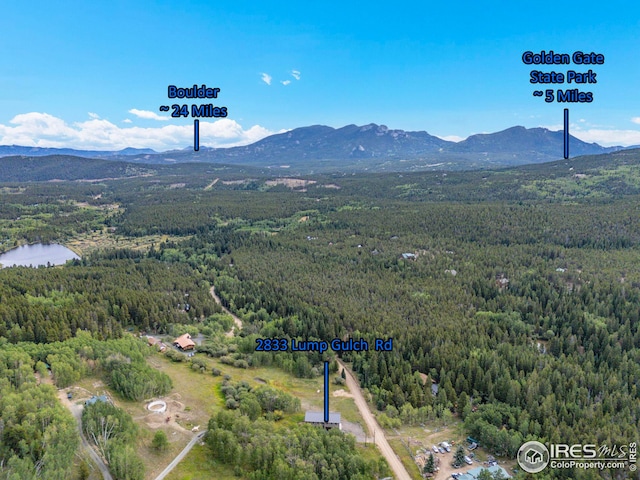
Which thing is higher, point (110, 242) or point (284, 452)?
point (110, 242)

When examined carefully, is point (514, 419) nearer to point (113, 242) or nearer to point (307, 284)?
point (307, 284)

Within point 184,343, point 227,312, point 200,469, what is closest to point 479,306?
point 227,312

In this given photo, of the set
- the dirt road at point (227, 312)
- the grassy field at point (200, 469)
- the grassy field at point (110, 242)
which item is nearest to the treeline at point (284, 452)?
the grassy field at point (200, 469)

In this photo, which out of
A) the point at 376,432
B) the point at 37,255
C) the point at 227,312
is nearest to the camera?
the point at 376,432

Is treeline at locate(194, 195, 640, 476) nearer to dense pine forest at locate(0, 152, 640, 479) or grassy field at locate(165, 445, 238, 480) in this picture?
dense pine forest at locate(0, 152, 640, 479)

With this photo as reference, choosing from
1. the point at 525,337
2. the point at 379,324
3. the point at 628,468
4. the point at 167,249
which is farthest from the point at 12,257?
the point at 628,468

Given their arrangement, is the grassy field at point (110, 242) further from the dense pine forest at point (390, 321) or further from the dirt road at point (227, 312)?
the dirt road at point (227, 312)

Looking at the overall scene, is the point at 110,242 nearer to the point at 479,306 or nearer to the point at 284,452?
the point at 479,306
